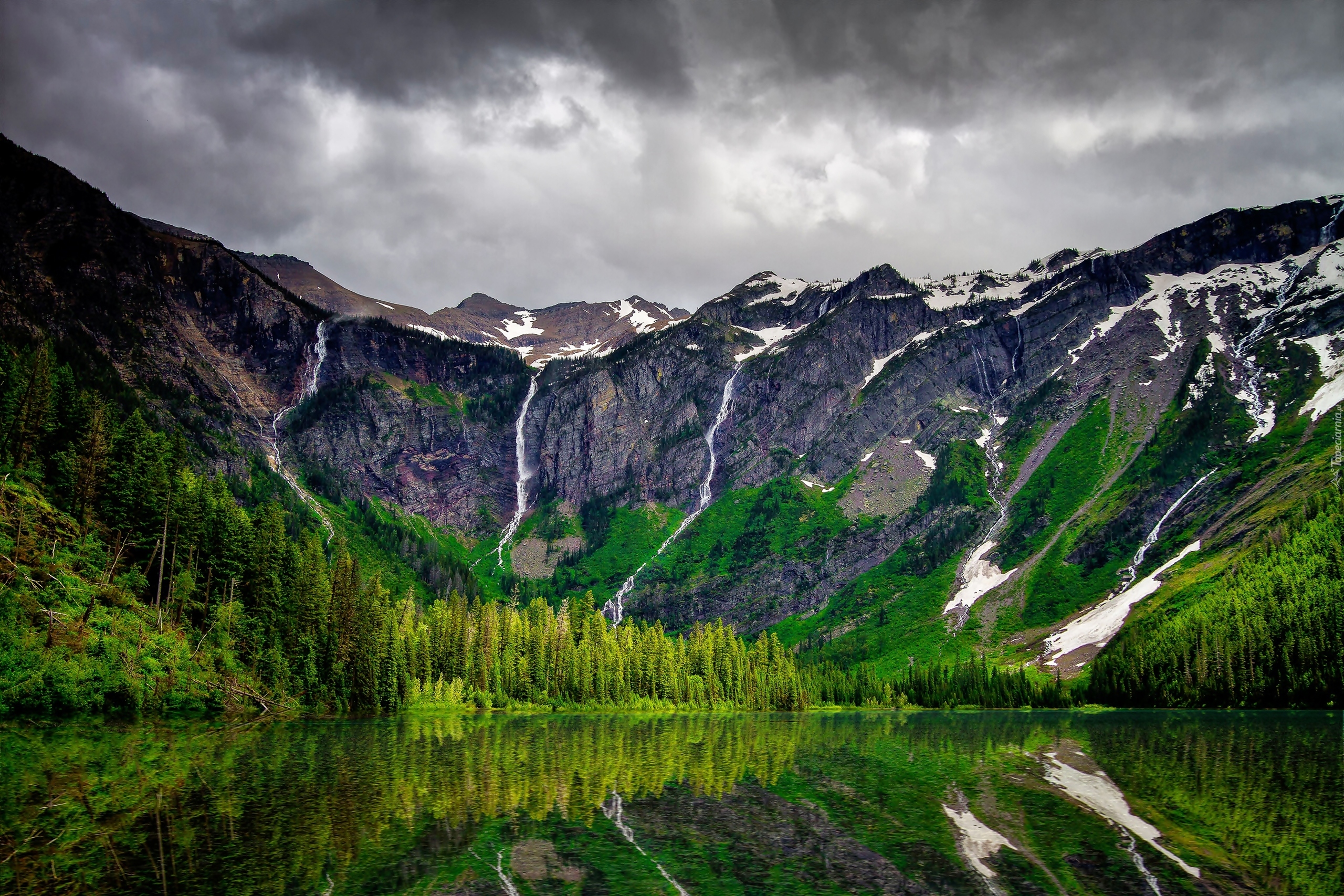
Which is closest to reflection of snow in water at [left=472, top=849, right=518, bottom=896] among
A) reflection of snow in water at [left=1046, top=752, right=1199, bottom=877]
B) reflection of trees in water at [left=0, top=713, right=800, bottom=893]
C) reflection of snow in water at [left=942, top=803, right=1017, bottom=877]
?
reflection of trees in water at [left=0, top=713, right=800, bottom=893]

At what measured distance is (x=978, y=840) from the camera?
3344 centimetres

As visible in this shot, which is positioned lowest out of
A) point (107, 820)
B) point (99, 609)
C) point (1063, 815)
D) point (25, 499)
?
point (1063, 815)

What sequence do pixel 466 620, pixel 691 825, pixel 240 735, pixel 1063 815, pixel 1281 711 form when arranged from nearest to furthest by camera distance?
1. pixel 691 825
2. pixel 1063 815
3. pixel 240 735
4. pixel 1281 711
5. pixel 466 620

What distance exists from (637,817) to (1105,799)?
2690 centimetres

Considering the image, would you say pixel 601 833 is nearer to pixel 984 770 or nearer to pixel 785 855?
pixel 785 855

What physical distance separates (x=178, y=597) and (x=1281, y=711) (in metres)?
156

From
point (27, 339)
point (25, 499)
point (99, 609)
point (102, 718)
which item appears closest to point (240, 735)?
point (102, 718)

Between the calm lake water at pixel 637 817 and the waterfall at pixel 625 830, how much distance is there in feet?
0.45

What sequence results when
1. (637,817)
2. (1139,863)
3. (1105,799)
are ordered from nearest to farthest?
1. (1139,863)
2. (637,817)
3. (1105,799)

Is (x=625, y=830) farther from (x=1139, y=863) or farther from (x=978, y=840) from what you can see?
(x=1139, y=863)

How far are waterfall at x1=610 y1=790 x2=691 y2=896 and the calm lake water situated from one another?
0.14 m

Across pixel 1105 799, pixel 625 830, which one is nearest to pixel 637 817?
pixel 625 830

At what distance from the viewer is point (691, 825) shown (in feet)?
118

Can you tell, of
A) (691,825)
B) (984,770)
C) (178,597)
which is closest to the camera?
(691,825)
